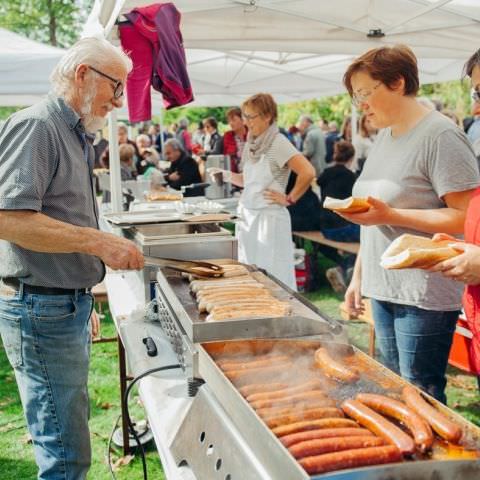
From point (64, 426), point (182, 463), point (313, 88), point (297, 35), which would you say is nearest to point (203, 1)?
point (297, 35)

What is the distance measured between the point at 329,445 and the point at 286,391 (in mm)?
332

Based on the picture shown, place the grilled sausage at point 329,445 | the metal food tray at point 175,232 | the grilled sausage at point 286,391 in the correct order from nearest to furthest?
the grilled sausage at point 329,445
the grilled sausage at point 286,391
the metal food tray at point 175,232

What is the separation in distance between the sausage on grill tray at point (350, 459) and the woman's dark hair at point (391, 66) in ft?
5.83

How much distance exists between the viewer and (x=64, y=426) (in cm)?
238

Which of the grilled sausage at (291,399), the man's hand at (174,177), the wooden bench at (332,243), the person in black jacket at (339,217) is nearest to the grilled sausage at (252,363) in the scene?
the grilled sausage at (291,399)

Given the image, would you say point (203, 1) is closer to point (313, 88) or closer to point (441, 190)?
point (441, 190)

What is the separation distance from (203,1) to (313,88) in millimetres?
6893

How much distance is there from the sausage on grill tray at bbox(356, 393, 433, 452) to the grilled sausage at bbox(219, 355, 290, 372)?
13.2 inches

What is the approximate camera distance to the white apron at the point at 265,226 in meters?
4.97

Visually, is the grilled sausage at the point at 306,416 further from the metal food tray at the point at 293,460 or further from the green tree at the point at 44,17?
the green tree at the point at 44,17

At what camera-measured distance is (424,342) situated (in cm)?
251

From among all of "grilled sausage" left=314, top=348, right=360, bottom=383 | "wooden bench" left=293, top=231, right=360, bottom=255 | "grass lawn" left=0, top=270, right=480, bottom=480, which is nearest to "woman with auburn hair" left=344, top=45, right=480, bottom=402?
"grass lawn" left=0, top=270, right=480, bottom=480

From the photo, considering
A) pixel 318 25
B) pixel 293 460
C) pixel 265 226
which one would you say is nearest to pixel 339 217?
pixel 265 226

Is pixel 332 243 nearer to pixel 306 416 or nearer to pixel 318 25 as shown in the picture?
pixel 318 25
